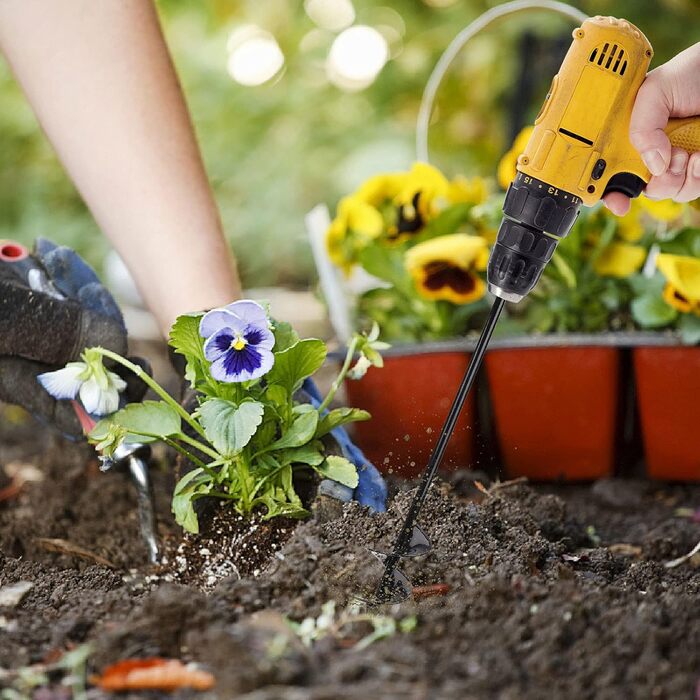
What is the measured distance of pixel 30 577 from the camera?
3.74 feet

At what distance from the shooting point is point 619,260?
68.9 inches

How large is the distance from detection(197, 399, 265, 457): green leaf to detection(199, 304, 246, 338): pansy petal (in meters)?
0.09

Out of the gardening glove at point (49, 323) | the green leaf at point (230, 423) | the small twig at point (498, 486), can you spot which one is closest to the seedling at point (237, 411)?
the green leaf at point (230, 423)

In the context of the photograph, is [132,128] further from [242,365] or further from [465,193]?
[465,193]

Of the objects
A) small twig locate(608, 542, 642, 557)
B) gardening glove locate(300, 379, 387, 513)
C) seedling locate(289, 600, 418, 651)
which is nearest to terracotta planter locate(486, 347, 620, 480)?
small twig locate(608, 542, 642, 557)

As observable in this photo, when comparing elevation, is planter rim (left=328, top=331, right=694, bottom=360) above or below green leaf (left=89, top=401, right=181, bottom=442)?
below

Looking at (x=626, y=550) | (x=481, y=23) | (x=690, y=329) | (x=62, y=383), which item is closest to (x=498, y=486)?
(x=626, y=550)

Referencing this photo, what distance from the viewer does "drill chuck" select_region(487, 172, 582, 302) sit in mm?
1124

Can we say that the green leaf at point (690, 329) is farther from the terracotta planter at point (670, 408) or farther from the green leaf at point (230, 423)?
the green leaf at point (230, 423)

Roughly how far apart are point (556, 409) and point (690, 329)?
276mm

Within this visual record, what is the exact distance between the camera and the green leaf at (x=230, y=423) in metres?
1.10

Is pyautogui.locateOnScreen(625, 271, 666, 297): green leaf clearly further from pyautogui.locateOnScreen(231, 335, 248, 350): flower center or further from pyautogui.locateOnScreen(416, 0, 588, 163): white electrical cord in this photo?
pyautogui.locateOnScreen(231, 335, 248, 350): flower center

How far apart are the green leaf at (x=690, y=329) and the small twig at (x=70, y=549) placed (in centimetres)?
103

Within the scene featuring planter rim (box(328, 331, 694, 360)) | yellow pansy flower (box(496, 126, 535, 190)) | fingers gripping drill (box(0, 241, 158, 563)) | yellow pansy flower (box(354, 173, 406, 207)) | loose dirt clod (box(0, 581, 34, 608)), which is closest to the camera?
loose dirt clod (box(0, 581, 34, 608))
